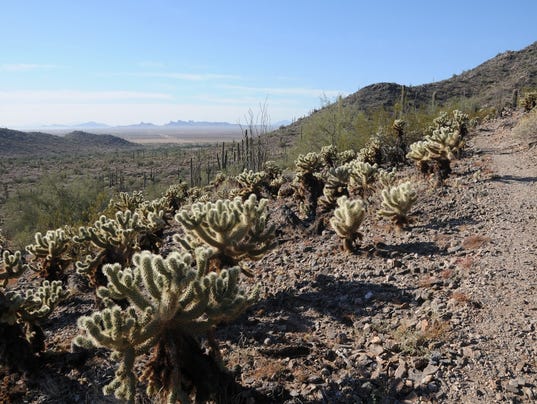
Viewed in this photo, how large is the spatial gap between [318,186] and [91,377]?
7.97 metres

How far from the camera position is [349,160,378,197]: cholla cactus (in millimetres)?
10695

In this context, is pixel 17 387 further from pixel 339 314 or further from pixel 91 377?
pixel 339 314

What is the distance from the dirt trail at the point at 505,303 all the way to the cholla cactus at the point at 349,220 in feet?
6.52

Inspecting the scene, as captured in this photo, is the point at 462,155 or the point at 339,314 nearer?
the point at 339,314

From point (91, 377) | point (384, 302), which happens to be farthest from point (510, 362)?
point (91, 377)

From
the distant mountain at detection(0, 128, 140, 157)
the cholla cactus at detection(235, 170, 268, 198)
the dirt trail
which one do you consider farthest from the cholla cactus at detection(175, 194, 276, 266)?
the distant mountain at detection(0, 128, 140, 157)

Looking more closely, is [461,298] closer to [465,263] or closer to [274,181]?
[465,263]

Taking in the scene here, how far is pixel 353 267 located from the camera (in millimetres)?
6781

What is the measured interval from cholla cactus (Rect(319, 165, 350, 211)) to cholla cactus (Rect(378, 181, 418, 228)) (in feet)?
7.54

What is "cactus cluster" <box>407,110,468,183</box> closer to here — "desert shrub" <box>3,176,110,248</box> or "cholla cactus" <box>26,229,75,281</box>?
"cholla cactus" <box>26,229,75,281</box>

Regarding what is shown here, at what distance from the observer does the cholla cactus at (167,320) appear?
3.34 m

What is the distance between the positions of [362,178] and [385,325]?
633cm

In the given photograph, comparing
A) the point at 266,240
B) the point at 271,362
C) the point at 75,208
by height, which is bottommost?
the point at 75,208

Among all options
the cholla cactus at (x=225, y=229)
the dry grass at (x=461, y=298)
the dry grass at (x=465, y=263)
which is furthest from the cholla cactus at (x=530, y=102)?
the cholla cactus at (x=225, y=229)
